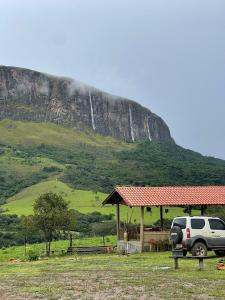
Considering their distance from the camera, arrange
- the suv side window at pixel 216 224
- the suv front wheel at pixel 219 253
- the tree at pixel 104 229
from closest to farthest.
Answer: the suv side window at pixel 216 224
the suv front wheel at pixel 219 253
the tree at pixel 104 229

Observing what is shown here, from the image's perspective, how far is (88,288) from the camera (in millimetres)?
15000

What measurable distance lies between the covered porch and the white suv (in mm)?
8877

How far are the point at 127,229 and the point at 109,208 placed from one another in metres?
68.8

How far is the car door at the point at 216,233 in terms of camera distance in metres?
25.4

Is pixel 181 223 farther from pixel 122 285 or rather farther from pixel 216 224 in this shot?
pixel 122 285

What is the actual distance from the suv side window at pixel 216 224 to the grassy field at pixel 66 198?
186 feet

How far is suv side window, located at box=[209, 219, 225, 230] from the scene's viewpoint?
84.5 ft

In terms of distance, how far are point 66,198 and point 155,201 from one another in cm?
7912

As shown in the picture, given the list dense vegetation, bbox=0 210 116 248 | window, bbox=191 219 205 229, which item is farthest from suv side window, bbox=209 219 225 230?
dense vegetation, bbox=0 210 116 248

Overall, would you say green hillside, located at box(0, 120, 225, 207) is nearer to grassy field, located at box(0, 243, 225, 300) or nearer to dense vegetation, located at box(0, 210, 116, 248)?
dense vegetation, located at box(0, 210, 116, 248)

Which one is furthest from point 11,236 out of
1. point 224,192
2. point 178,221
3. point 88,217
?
point 178,221

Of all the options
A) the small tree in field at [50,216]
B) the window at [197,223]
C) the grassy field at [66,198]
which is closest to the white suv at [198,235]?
the window at [197,223]

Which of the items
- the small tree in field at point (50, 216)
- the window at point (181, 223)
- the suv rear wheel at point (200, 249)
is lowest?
the suv rear wheel at point (200, 249)

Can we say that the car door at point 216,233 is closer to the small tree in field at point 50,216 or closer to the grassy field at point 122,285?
the grassy field at point 122,285
